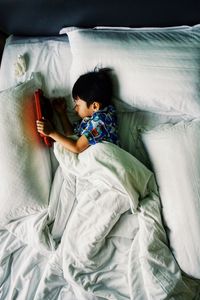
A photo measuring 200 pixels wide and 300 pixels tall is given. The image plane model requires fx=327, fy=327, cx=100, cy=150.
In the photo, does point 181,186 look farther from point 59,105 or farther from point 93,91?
point 59,105

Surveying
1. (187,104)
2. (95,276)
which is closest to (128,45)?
(187,104)

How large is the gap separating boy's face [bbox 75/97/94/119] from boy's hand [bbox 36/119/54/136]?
144 mm

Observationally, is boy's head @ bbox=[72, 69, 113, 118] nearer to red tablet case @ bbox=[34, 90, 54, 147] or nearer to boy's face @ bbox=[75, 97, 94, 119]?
boy's face @ bbox=[75, 97, 94, 119]

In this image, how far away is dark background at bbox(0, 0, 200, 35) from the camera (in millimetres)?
1248

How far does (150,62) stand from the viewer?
1210 millimetres

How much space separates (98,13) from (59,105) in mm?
403

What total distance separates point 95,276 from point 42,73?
2.85ft

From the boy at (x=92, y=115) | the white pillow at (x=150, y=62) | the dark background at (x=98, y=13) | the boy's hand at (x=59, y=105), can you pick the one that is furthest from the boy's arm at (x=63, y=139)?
the dark background at (x=98, y=13)

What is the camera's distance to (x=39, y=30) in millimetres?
1485

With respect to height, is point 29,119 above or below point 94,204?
above

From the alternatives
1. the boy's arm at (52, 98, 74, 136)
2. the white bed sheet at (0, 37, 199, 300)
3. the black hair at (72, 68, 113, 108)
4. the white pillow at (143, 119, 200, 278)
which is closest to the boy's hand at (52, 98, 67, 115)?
the boy's arm at (52, 98, 74, 136)

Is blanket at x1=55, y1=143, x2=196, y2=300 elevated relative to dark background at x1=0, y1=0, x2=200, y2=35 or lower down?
lower down

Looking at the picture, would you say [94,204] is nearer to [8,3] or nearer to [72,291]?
[72,291]

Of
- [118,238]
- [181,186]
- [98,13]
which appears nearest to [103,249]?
[118,238]
